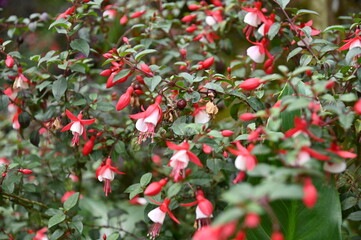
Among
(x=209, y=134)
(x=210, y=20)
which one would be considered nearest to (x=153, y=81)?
(x=209, y=134)

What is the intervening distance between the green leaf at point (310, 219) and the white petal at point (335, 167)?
4.3 inches

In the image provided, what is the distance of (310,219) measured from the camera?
87cm

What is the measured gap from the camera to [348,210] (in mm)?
990

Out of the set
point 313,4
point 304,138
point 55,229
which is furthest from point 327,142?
point 313,4

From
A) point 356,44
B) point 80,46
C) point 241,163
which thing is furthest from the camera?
point 80,46

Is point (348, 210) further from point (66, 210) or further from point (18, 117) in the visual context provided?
point (18, 117)

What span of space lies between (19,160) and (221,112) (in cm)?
106

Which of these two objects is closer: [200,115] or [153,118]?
[153,118]

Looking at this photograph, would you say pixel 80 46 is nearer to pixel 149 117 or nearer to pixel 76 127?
pixel 76 127

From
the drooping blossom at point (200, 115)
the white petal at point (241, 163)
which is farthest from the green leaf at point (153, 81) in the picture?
the white petal at point (241, 163)

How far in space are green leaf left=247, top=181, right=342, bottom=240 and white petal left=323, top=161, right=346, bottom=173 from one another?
110 millimetres

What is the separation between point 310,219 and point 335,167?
23 centimetres

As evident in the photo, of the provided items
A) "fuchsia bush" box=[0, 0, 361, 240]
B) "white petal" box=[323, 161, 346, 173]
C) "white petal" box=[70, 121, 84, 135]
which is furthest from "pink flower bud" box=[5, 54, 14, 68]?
"white petal" box=[323, 161, 346, 173]

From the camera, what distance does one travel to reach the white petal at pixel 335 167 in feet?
2.24
